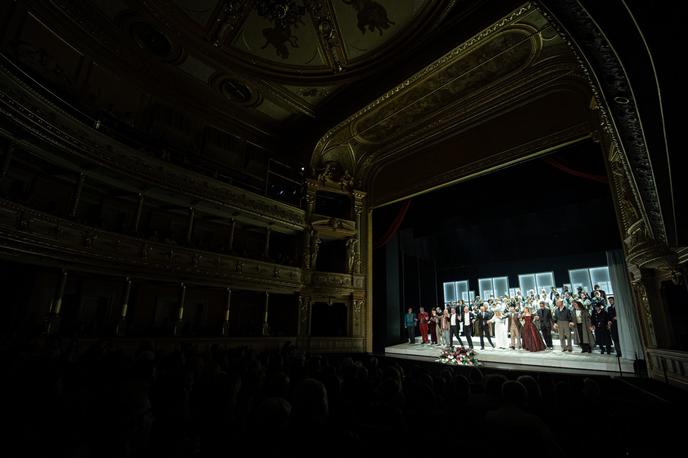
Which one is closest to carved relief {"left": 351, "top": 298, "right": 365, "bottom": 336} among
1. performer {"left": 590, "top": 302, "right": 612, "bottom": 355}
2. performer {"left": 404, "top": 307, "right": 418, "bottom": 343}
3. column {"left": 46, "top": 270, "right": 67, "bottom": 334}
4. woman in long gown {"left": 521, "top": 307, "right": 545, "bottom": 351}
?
performer {"left": 404, "top": 307, "right": 418, "bottom": 343}

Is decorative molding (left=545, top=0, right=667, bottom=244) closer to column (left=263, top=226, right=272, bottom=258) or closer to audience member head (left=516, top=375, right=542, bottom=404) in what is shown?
audience member head (left=516, top=375, right=542, bottom=404)

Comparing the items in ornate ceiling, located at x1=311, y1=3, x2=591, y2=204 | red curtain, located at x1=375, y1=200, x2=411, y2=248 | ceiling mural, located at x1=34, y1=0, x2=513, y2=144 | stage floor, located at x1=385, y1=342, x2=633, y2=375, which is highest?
ceiling mural, located at x1=34, y1=0, x2=513, y2=144

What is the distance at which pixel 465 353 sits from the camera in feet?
26.6

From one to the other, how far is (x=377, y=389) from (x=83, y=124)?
8629mm

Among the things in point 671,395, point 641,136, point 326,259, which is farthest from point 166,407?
point 326,259

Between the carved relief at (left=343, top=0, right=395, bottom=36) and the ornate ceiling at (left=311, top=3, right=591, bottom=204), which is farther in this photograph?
the ornate ceiling at (left=311, top=3, right=591, bottom=204)

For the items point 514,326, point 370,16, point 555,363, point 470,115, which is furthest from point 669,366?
point 370,16

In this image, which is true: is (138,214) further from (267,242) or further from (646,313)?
(646,313)

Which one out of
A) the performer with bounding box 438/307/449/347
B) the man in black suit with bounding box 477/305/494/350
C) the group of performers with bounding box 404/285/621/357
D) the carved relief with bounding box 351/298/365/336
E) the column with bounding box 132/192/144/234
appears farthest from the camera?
the carved relief with bounding box 351/298/365/336

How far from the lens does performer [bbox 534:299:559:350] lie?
1003 centimetres

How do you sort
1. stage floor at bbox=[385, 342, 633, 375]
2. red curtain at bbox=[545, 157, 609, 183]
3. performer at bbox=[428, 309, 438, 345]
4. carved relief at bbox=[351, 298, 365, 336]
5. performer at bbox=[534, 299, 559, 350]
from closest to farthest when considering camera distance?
stage floor at bbox=[385, 342, 633, 375] < red curtain at bbox=[545, 157, 609, 183] < performer at bbox=[534, 299, 559, 350] < carved relief at bbox=[351, 298, 365, 336] < performer at bbox=[428, 309, 438, 345]

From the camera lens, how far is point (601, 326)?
9359 millimetres

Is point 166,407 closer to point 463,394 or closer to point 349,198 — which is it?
point 463,394

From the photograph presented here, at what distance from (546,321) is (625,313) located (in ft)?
6.57
